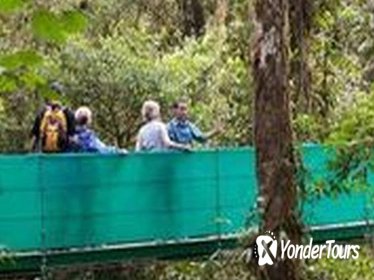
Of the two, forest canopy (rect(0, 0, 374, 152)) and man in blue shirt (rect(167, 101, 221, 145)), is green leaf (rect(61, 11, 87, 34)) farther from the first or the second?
forest canopy (rect(0, 0, 374, 152))

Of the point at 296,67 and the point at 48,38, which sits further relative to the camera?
the point at 296,67

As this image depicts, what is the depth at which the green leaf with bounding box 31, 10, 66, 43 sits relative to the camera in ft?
2.77

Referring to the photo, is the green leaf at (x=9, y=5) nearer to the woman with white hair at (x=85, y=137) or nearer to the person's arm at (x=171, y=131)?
the woman with white hair at (x=85, y=137)

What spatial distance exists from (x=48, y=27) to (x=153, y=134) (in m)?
5.82

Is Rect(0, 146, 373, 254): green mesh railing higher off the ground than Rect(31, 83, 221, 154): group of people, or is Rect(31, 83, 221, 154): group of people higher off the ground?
Rect(31, 83, 221, 154): group of people

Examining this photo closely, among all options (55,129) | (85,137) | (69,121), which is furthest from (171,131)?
(55,129)

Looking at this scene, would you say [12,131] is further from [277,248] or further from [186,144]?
[277,248]

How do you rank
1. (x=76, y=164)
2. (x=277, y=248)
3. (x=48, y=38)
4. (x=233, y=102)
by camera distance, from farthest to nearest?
1. (x=233, y=102)
2. (x=76, y=164)
3. (x=277, y=248)
4. (x=48, y=38)

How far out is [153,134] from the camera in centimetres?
668

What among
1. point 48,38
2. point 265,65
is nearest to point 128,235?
point 265,65

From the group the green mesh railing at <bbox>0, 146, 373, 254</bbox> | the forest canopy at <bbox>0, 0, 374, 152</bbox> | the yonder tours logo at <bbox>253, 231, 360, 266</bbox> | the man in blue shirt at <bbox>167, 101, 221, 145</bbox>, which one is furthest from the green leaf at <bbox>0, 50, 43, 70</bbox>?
the forest canopy at <bbox>0, 0, 374, 152</bbox>

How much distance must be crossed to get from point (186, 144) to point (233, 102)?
2.96 meters

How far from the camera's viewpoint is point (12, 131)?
9.24 meters

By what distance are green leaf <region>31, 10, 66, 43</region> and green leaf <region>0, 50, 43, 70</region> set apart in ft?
0.09
